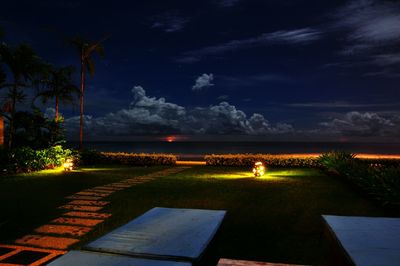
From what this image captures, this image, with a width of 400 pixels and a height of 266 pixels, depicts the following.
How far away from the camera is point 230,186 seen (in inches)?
545

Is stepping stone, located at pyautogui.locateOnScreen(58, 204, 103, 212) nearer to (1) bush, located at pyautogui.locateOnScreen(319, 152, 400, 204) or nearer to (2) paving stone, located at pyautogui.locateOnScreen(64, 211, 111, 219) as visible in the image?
(2) paving stone, located at pyautogui.locateOnScreen(64, 211, 111, 219)

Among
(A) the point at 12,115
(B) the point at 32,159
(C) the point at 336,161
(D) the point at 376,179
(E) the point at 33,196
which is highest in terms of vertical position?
(A) the point at 12,115

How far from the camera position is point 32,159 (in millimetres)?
19391

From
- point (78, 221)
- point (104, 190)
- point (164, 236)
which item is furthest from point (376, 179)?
point (164, 236)

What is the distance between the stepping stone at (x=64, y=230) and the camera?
24.3ft

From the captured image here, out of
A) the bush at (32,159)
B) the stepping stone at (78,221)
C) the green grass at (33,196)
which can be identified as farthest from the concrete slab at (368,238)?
the bush at (32,159)

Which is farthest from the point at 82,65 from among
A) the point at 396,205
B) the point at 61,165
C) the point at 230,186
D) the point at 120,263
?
the point at 120,263

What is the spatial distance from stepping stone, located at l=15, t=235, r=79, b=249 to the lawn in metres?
0.35

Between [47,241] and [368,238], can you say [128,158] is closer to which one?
[47,241]

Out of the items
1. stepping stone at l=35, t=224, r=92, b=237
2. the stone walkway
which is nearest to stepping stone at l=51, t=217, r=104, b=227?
the stone walkway

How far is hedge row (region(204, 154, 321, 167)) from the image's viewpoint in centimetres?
2234

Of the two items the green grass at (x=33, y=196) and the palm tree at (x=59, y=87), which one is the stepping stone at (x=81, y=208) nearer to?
the green grass at (x=33, y=196)

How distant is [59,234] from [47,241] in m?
0.46

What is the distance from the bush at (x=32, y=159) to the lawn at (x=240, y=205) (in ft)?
6.71
